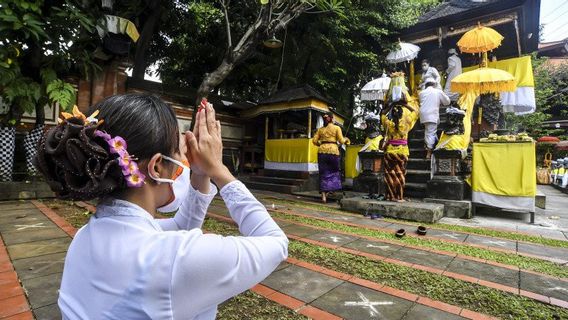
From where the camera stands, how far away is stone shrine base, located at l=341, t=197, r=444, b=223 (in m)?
6.24

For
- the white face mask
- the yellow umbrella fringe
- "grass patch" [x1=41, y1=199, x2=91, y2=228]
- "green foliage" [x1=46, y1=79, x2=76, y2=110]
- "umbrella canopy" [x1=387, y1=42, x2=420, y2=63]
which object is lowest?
"grass patch" [x1=41, y1=199, x2=91, y2=228]

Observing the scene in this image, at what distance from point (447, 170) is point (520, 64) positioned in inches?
268

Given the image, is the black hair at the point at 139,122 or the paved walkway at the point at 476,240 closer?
the black hair at the point at 139,122

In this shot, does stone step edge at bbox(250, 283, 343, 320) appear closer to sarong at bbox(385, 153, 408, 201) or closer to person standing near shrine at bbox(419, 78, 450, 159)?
sarong at bbox(385, 153, 408, 201)

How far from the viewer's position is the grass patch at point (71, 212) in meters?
4.90

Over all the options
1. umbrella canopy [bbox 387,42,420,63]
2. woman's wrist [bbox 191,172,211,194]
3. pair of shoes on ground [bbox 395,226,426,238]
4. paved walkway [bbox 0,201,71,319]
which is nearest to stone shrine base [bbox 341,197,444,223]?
pair of shoes on ground [bbox 395,226,426,238]

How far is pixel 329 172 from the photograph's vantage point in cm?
870

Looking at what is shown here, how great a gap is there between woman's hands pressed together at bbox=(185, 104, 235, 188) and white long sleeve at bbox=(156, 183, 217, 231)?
0.79ft

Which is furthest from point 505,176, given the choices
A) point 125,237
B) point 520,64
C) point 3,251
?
point 3,251

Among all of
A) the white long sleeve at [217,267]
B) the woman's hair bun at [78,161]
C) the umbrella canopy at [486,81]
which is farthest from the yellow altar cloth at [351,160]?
the woman's hair bun at [78,161]

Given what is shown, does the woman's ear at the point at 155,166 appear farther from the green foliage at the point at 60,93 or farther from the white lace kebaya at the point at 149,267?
the green foliage at the point at 60,93

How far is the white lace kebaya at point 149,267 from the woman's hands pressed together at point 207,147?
0.81 feet

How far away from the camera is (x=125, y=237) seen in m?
0.89

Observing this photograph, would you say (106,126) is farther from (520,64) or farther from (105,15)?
(520,64)
